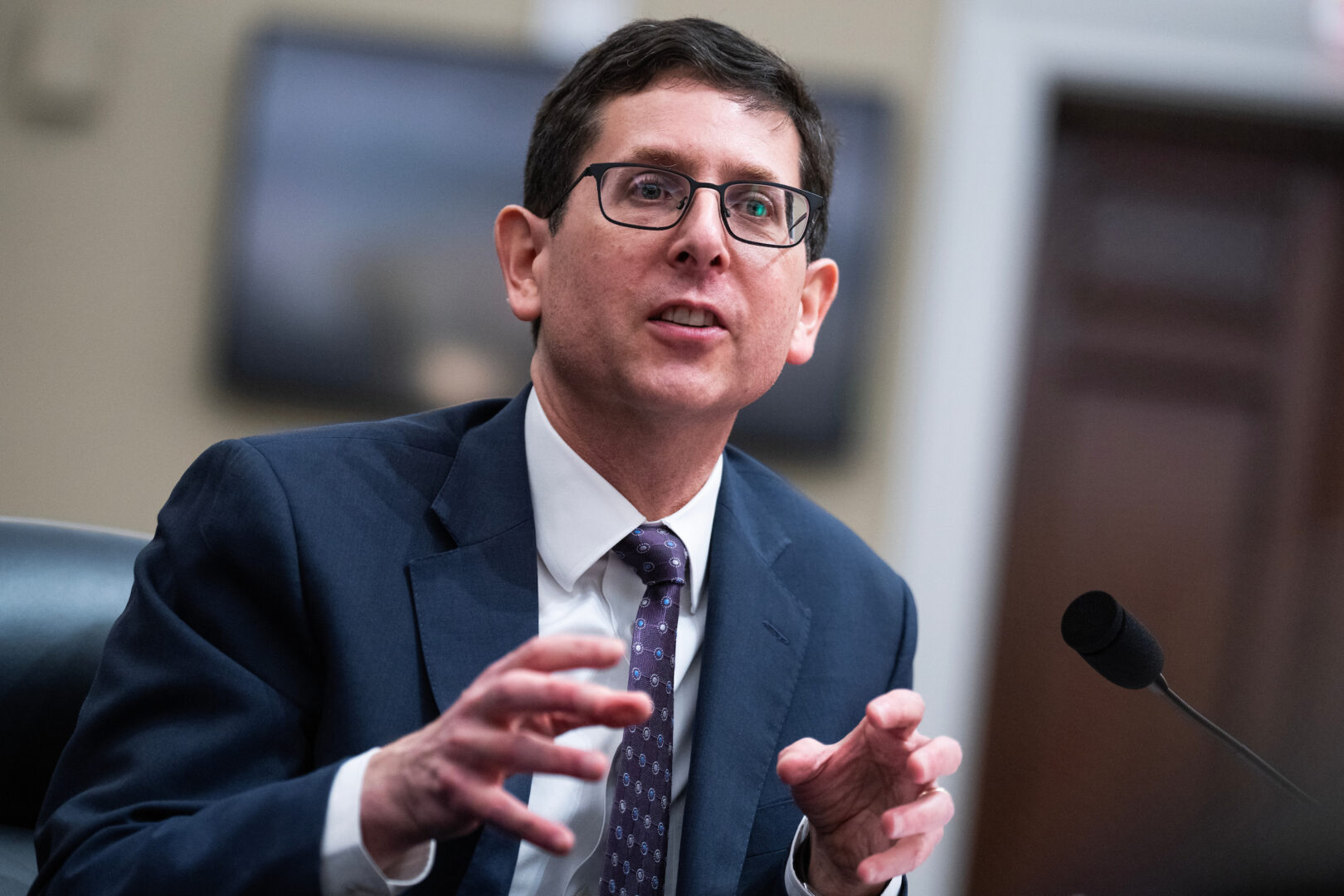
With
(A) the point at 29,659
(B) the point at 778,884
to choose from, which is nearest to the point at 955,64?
(B) the point at 778,884

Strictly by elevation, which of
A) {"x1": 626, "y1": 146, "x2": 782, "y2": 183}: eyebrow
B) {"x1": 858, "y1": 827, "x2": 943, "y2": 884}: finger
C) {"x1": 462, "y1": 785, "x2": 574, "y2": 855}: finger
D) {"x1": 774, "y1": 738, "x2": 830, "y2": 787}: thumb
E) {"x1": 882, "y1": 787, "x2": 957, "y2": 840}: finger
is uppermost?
{"x1": 626, "y1": 146, "x2": 782, "y2": 183}: eyebrow

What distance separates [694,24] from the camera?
129 centimetres

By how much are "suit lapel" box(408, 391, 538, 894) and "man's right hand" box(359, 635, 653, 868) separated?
0.22 metres

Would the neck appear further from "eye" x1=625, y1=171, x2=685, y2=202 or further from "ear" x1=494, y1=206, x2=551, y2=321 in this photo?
"eye" x1=625, y1=171, x2=685, y2=202

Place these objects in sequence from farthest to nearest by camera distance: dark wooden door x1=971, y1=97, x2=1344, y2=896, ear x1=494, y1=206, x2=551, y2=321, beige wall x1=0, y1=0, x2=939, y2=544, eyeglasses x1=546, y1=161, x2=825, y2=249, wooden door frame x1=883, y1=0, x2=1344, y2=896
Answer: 1. dark wooden door x1=971, y1=97, x2=1344, y2=896
2. wooden door frame x1=883, y1=0, x2=1344, y2=896
3. beige wall x1=0, y1=0, x2=939, y2=544
4. ear x1=494, y1=206, x2=551, y2=321
5. eyeglasses x1=546, y1=161, x2=825, y2=249

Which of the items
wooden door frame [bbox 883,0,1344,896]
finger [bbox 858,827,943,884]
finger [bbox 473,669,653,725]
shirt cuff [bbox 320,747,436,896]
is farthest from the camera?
wooden door frame [bbox 883,0,1344,896]

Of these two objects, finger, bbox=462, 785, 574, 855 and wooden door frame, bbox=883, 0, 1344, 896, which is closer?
finger, bbox=462, 785, 574, 855

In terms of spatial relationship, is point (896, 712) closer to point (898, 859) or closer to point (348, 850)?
point (898, 859)

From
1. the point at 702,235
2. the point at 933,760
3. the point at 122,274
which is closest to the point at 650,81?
the point at 702,235

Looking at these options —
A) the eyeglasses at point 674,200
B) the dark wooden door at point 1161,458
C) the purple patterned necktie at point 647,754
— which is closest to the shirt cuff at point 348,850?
the purple patterned necktie at point 647,754

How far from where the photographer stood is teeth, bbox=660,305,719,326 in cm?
119

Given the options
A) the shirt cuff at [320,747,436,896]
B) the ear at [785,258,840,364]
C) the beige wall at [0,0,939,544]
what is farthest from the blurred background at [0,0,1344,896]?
the shirt cuff at [320,747,436,896]

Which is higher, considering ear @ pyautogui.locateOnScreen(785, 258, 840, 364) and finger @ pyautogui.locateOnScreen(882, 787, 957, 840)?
ear @ pyautogui.locateOnScreen(785, 258, 840, 364)

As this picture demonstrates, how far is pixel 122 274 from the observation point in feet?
8.23
